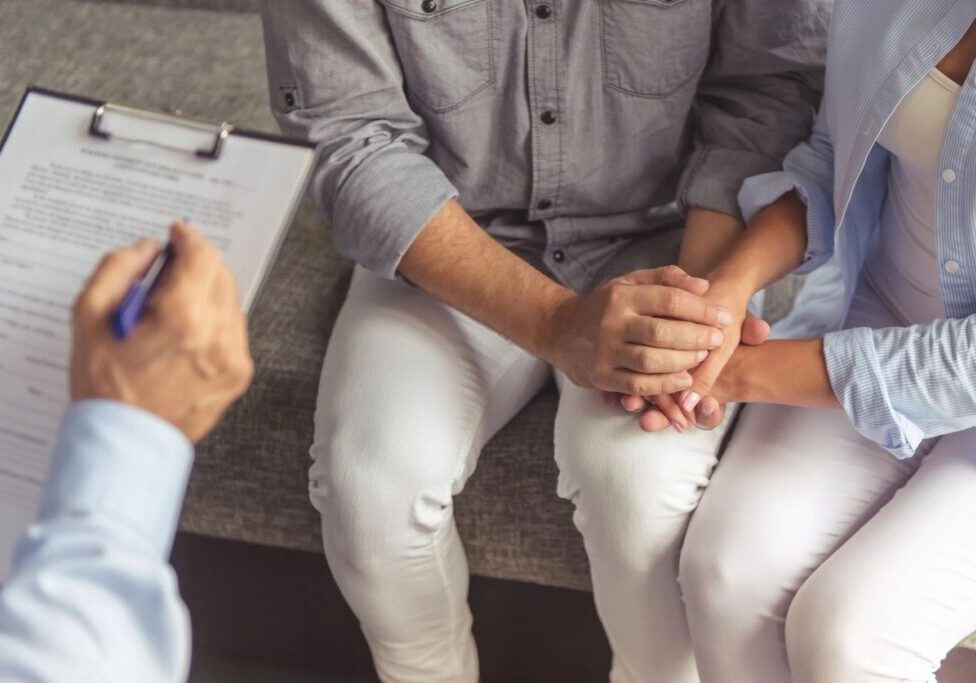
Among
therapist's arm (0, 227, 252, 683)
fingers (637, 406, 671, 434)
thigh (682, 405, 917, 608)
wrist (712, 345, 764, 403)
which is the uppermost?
therapist's arm (0, 227, 252, 683)

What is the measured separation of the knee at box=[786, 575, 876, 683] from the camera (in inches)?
34.4

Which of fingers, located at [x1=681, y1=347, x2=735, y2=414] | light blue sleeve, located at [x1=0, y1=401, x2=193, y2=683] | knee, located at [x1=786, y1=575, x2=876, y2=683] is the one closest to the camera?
light blue sleeve, located at [x1=0, y1=401, x2=193, y2=683]

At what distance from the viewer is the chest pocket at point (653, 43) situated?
1.08 m

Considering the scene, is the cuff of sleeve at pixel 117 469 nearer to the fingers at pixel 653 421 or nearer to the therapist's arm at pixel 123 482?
the therapist's arm at pixel 123 482

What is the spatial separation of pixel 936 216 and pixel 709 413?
26 cm

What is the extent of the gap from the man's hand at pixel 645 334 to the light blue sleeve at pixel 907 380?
4.4 inches

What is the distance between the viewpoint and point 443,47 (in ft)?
3.55

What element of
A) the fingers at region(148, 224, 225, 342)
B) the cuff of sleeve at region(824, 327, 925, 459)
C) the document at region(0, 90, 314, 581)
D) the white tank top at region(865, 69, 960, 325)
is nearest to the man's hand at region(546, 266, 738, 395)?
the cuff of sleeve at region(824, 327, 925, 459)

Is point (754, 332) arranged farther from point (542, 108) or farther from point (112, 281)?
point (112, 281)

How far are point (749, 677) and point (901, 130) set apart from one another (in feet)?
1.63

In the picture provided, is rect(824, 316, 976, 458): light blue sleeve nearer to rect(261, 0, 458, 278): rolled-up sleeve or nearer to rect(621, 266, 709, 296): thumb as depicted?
rect(621, 266, 709, 296): thumb

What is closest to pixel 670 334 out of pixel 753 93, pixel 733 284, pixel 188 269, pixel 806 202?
pixel 733 284

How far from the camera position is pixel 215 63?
5.31 feet

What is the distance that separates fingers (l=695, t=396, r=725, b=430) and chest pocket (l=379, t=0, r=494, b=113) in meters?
0.39
